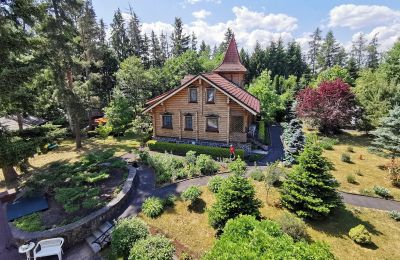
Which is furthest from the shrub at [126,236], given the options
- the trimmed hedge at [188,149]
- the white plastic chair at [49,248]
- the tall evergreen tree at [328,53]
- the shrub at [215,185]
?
the tall evergreen tree at [328,53]

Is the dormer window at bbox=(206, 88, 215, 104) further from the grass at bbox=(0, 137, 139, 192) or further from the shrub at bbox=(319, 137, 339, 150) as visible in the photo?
the shrub at bbox=(319, 137, 339, 150)

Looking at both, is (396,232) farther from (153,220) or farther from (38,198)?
(38,198)

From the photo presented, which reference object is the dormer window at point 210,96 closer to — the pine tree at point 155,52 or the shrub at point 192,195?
the shrub at point 192,195

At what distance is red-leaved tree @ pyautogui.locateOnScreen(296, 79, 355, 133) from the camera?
93.8 ft

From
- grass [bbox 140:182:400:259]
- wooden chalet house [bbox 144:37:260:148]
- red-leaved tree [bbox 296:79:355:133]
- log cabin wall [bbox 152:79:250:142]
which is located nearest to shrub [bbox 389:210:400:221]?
grass [bbox 140:182:400:259]

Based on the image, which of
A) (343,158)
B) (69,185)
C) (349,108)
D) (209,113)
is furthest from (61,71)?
(349,108)

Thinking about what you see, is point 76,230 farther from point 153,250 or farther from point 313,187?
point 313,187

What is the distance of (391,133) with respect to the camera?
19172 mm

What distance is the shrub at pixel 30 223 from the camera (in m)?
12.6

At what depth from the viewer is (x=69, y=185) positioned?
16.4 m

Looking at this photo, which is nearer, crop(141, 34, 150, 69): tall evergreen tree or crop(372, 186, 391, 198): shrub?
crop(372, 186, 391, 198): shrub

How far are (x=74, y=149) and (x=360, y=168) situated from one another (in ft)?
96.7

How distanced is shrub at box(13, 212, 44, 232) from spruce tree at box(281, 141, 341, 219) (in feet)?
45.9

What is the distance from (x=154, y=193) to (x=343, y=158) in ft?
57.6
